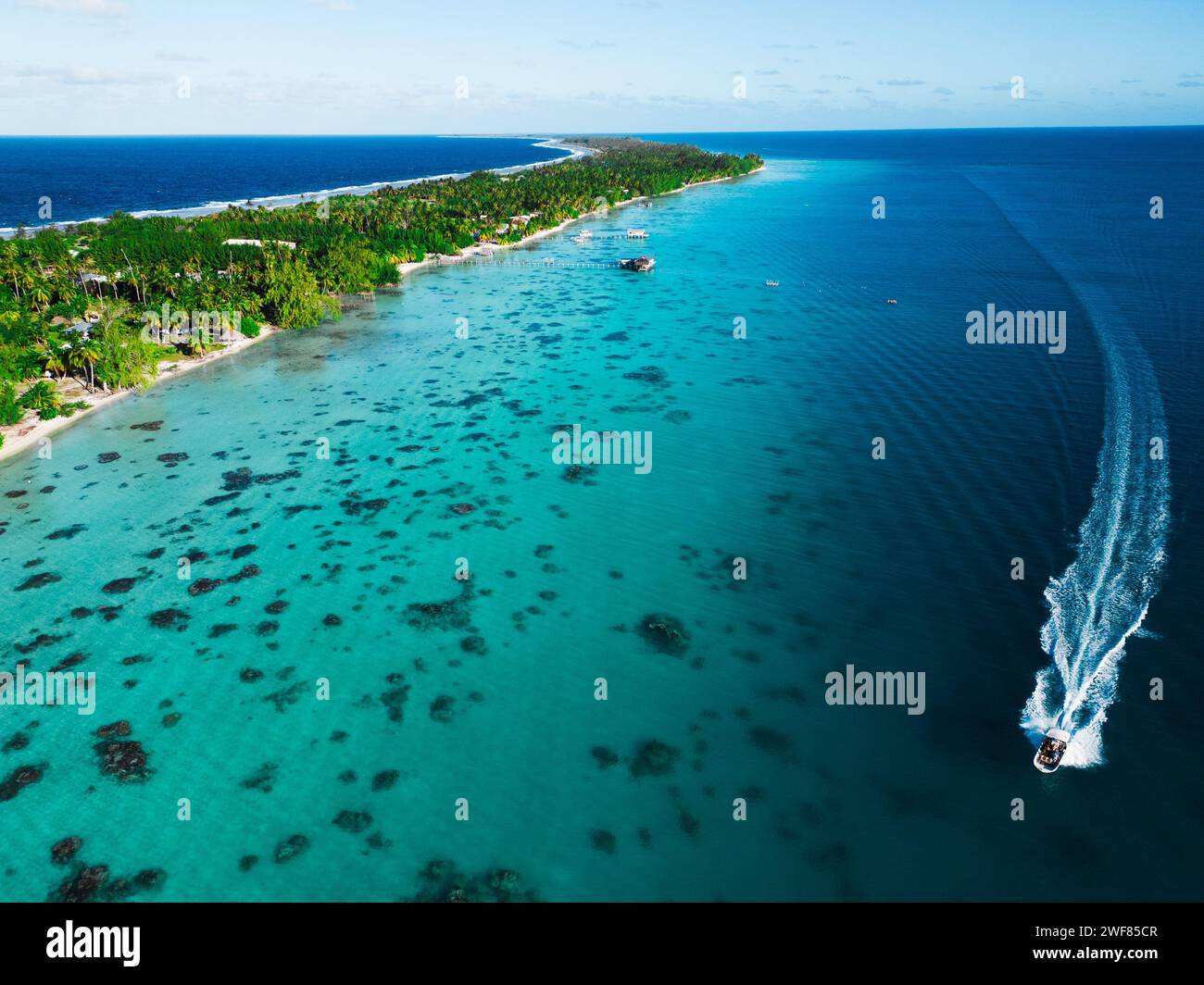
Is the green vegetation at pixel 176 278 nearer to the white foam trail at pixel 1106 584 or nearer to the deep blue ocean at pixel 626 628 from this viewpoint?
the deep blue ocean at pixel 626 628

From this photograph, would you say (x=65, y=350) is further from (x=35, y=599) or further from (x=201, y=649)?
(x=201, y=649)

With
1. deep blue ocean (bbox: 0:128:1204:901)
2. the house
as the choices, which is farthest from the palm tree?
the house

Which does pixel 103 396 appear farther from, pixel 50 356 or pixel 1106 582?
pixel 1106 582

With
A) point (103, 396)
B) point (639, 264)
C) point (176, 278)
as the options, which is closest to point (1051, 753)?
point (103, 396)

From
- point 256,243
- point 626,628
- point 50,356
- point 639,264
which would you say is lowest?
point 626,628

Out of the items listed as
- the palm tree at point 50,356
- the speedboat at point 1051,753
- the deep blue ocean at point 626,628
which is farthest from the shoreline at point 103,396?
the speedboat at point 1051,753

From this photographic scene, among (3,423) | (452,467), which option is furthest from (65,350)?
(452,467)
